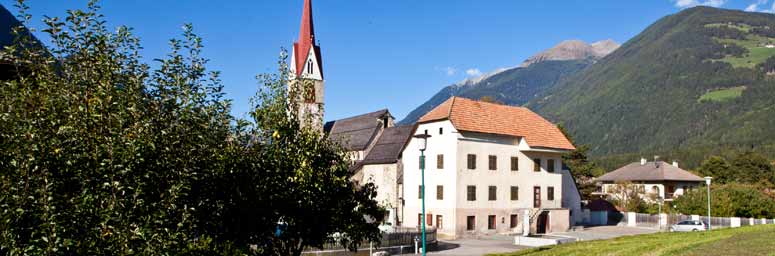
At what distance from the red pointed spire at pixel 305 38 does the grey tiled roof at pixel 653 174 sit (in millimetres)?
51940

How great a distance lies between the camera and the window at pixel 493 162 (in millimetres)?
48906

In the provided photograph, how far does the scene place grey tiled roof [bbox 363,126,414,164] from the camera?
54.3 m

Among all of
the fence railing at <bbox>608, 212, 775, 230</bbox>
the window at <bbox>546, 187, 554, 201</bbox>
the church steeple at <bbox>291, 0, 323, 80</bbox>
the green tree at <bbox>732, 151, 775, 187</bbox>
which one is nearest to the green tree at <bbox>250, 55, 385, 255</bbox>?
the window at <bbox>546, 187, 554, 201</bbox>

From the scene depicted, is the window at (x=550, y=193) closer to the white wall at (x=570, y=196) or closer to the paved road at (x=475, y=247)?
the white wall at (x=570, y=196)

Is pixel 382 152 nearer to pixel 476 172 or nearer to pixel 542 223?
pixel 476 172

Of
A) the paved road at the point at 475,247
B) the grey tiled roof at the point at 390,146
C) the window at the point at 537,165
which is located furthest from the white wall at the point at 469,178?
the paved road at the point at 475,247

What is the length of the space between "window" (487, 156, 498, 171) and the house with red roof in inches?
3.2

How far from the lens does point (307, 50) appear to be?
7962 cm

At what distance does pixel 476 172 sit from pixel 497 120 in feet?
17.4

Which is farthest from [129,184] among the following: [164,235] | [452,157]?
[452,157]

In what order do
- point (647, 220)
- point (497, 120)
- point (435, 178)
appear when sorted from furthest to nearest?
1. point (647, 220)
2. point (497, 120)
3. point (435, 178)

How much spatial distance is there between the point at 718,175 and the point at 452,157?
8083cm

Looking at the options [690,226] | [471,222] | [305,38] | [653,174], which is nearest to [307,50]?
[305,38]

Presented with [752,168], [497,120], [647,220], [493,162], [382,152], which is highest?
[497,120]
